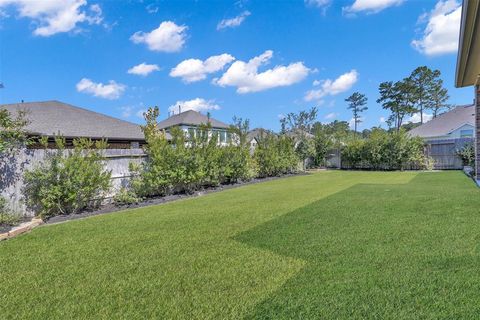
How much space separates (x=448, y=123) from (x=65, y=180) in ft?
94.8

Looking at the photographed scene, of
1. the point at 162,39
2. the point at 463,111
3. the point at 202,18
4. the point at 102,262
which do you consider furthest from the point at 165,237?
the point at 463,111

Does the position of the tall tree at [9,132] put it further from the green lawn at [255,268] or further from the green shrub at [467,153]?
the green shrub at [467,153]

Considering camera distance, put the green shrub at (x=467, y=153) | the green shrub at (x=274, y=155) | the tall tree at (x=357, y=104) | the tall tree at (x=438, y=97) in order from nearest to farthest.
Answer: the green shrub at (x=274, y=155) → the green shrub at (x=467, y=153) → the tall tree at (x=438, y=97) → the tall tree at (x=357, y=104)

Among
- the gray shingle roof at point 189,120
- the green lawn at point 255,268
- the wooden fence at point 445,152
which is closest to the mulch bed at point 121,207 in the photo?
the green lawn at point 255,268

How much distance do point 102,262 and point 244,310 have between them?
6.84 ft

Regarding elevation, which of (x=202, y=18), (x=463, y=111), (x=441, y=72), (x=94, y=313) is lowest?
(x=94, y=313)

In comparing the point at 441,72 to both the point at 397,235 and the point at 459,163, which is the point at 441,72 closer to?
the point at 459,163

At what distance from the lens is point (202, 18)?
1388 centimetres

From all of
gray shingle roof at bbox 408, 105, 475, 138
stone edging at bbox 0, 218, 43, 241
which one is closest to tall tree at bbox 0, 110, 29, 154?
stone edging at bbox 0, 218, 43, 241

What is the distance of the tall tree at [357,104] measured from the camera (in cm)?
6053

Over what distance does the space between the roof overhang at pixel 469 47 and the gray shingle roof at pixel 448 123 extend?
17865mm

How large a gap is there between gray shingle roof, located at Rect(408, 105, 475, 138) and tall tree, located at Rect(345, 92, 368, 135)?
33600 mm

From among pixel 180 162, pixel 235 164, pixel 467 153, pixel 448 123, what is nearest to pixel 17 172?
pixel 180 162

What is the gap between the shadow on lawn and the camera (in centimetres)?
241
